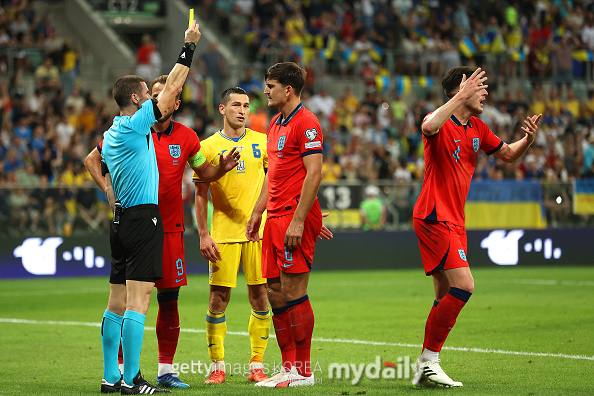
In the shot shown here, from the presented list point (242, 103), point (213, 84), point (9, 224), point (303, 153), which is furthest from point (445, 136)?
point (213, 84)

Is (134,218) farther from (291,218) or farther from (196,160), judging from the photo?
(291,218)

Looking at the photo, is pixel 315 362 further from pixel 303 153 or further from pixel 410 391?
pixel 303 153

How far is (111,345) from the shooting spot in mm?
6652

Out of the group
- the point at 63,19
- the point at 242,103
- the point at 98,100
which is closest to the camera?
the point at 242,103

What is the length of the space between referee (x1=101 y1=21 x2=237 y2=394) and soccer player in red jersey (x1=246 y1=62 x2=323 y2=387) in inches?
35.5

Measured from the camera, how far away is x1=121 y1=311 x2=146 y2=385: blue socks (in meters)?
6.49

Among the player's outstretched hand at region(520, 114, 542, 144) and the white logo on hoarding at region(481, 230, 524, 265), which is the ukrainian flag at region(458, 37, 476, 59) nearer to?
the white logo on hoarding at region(481, 230, 524, 265)

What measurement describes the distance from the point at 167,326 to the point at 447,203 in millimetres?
2599

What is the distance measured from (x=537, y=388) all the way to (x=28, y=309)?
8.75 metres

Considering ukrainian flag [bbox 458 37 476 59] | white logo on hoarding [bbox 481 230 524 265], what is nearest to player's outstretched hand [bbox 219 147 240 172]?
white logo on hoarding [bbox 481 230 524 265]

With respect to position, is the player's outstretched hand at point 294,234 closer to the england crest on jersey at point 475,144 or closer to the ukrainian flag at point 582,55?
the england crest on jersey at point 475,144

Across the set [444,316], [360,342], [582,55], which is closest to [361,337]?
[360,342]

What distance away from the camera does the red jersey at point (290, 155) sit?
6.87m

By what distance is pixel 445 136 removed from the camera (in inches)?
283
